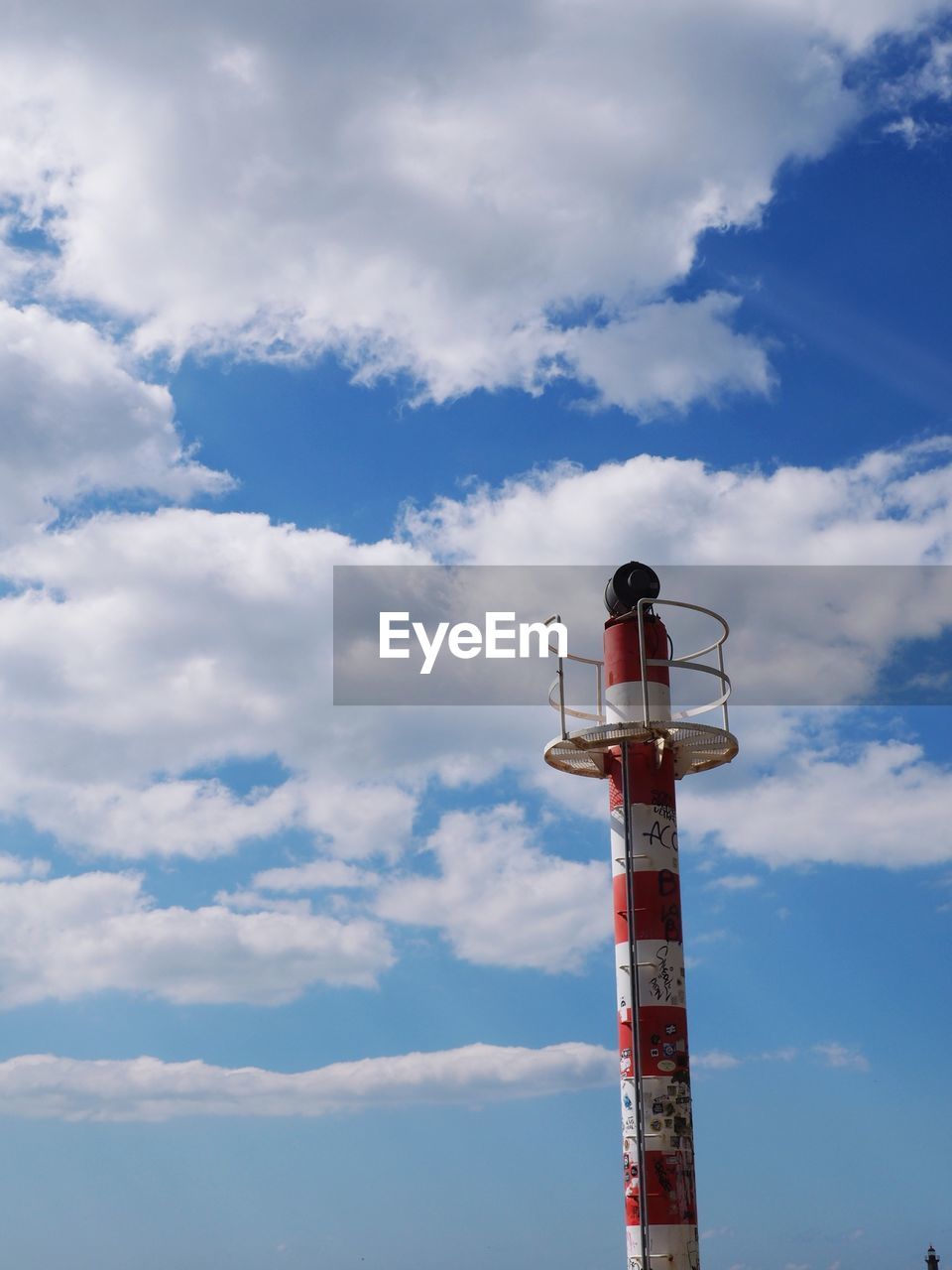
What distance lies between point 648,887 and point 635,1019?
3.49 meters

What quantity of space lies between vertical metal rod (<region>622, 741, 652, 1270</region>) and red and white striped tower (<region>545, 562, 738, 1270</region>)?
0.09 feet

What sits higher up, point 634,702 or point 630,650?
point 630,650

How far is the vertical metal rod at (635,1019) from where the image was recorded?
121ft

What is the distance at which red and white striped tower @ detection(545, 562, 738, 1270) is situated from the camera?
1467 inches

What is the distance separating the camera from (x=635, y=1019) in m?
38.2

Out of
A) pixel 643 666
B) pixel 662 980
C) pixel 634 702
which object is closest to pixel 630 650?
pixel 643 666

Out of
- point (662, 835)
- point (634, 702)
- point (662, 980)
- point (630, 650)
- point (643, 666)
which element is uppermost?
point (630, 650)

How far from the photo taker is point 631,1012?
3831cm

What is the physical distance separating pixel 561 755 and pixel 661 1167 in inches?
446

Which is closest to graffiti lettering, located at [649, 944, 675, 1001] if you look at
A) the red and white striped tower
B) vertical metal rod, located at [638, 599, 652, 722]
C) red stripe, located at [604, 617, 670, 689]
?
the red and white striped tower

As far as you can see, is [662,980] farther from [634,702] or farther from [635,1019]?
[634,702]

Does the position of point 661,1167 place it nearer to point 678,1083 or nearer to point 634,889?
point 678,1083

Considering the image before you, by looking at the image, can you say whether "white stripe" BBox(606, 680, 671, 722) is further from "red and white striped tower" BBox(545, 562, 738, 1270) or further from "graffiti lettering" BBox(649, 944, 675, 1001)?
"graffiti lettering" BBox(649, 944, 675, 1001)

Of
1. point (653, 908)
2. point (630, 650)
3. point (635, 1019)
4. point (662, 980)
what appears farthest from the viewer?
point (630, 650)
